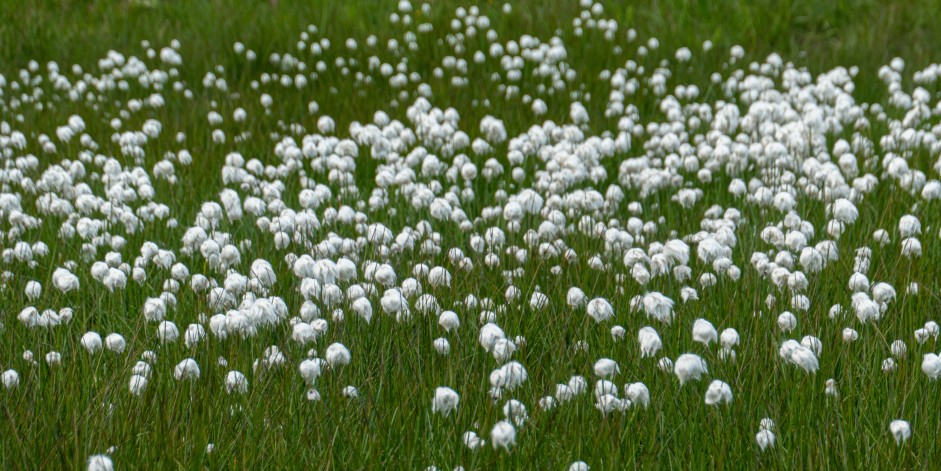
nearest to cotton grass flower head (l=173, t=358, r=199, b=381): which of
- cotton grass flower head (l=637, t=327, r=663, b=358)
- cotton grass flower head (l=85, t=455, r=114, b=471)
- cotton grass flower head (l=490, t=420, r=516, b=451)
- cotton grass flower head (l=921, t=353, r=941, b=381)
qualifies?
cotton grass flower head (l=85, t=455, r=114, b=471)

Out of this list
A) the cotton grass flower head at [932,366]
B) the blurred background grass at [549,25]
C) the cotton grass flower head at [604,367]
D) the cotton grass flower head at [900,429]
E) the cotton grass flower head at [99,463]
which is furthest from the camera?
the blurred background grass at [549,25]

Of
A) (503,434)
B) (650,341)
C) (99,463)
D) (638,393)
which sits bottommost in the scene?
(99,463)

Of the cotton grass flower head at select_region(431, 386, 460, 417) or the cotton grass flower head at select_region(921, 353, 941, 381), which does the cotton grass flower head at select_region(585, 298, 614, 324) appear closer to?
the cotton grass flower head at select_region(431, 386, 460, 417)

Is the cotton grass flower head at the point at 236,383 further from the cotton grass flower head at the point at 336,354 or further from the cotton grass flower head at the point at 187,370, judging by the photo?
the cotton grass flower head at the point at 336,354

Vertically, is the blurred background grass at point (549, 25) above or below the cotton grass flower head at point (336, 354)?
above

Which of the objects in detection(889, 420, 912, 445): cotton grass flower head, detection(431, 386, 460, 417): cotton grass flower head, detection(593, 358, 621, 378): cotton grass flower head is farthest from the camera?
detection(593, 358, 621, 378): cotton grass flower head

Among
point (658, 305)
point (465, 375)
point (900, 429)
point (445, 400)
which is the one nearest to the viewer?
point (900, 429)

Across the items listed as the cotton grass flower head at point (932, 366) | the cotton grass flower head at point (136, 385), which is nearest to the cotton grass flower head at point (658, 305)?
the cotton grass flower head at point (932, 366)

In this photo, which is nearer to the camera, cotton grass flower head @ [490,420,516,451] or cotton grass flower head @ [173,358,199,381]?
cotton grass flower head @ [490,420,516,451]

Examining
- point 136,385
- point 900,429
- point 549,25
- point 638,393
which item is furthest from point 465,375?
point 549,25

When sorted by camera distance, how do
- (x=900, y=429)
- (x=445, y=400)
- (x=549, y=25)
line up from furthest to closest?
(x=549, y=25) < (x=445, y=400) < (x=900, y=429)

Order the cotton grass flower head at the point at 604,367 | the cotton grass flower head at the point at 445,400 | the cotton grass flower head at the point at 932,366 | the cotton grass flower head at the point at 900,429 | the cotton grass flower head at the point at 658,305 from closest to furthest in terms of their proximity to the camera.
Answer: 1. the cotton grass flower head at the point at 900,429
2. the cotton grass flower head at the point at 445,400
3. the cotton grass flower head at the point at 604,367
4. the cotton grass flower head at the point at 932,366
5. the cotton grass flower head at the point at 658,305

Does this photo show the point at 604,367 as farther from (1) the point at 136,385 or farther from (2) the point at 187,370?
Result: (1) the point at 136,385

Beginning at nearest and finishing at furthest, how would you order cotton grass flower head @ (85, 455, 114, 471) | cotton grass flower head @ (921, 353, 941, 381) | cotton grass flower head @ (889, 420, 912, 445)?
cotton grass flower head @ (85, 455, 114, 471) → cotton grass flower head @ (889, 420, 912, 445) → cotton grass flower head @ (921, 353, 941, 381)
